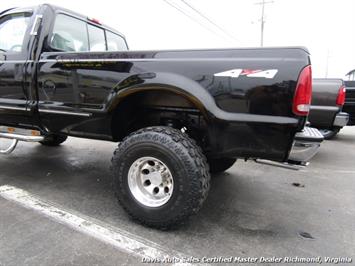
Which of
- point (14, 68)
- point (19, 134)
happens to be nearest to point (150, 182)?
point (19, 134)

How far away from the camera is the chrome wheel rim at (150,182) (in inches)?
102

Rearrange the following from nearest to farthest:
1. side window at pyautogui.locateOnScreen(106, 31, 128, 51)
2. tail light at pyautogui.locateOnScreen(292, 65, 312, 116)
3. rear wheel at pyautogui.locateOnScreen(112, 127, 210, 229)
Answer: tail light at pyautogui.locateOnScreen(292, 65, 312, 116)
rear wheel at pyautogui.locateOnScreen(112, 127, 210, 229)
side window at pyautogui.locateOnScreen(106, 31, 128, 51)

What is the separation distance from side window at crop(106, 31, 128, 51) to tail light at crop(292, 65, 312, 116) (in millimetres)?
3106

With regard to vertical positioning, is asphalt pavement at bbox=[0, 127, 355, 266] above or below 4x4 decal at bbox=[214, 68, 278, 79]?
below

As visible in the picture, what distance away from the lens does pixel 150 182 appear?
2.67 meters

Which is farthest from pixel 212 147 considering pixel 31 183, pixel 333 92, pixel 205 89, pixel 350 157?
pixel 350 157

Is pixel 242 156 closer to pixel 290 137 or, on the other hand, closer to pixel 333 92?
pixel 290 137

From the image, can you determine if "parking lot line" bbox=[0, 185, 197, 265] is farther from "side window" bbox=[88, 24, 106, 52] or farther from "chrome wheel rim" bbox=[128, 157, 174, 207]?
"side window" bbox=[88, 24, 106, 52]

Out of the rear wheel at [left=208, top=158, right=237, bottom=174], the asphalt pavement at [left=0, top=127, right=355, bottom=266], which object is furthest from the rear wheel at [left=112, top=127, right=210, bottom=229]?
the rear wheel at [left=208, top=158, right=237, bottom=174]

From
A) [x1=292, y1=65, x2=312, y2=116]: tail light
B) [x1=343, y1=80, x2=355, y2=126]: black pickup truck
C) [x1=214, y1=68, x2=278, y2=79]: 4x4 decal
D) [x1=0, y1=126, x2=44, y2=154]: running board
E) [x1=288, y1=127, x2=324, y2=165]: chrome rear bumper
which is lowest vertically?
[x1=343, y1=80, x2=355, y2=126]: black pickup truck

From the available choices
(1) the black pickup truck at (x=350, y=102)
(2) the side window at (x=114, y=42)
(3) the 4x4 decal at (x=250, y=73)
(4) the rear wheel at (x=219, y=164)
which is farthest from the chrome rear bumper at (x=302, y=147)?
(1) the black pickup truck at (x=350, y=102)

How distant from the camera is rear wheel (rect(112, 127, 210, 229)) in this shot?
7.82 feet

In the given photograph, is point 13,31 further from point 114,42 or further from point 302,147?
point 302,147

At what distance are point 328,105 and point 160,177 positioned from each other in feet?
13.6
